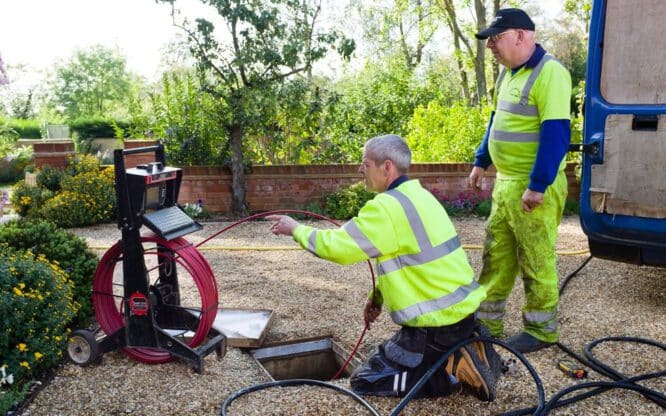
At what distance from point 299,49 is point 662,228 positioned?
17.4 feet

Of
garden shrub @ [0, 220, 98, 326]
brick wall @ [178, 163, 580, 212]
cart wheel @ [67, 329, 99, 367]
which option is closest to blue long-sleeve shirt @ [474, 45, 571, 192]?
cart wheel @ [67, 329, 99, 367]

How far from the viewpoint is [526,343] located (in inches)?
144

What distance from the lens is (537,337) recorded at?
145 inches

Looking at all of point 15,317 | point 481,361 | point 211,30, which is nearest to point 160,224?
point 15,317

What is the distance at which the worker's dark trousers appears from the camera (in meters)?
2.93

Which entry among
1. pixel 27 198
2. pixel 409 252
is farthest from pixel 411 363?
pixel 27 198

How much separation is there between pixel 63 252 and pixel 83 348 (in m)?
0.97

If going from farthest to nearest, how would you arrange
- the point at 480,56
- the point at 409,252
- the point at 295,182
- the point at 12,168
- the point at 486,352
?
the point at 480,56
the point at 12,168
the point at 295,182
the point at 486,352
the point at 409,252

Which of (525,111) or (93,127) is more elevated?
(525,111)

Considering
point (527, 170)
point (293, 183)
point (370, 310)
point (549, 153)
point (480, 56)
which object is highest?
point (480, 56)

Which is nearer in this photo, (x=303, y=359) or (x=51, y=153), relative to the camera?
(x=303, y=359)

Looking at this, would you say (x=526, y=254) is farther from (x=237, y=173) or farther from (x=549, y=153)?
(x=237, y=173)

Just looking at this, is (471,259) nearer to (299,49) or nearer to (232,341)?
Answer: (232,341)

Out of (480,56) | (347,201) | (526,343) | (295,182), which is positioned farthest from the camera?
(480,56)
